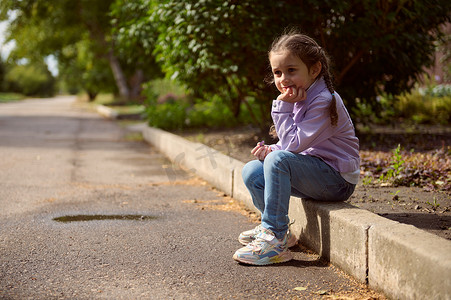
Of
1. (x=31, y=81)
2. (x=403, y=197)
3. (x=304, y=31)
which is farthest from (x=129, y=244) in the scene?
(x=31, y=81)

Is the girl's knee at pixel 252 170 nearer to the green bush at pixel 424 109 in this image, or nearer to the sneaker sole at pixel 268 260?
the sneaker sole at pixel 268 260

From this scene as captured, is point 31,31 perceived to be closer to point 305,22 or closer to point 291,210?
point 305,22

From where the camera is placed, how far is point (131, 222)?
161 inches

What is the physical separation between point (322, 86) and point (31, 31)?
2661 cm

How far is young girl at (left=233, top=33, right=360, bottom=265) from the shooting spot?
10.2ft

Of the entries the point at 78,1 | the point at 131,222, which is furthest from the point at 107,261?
the point at 78,1

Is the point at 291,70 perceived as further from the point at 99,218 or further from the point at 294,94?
the point at 99,218

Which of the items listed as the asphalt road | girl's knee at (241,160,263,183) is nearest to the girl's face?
girl's knee at (241,160,263,183)

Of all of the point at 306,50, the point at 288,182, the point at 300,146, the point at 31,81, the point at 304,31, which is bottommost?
the point at 288,182

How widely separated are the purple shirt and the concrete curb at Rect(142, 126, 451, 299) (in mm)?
315

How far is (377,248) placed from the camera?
8.42ft

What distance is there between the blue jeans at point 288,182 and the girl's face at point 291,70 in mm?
433

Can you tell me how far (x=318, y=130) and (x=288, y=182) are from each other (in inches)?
14.6

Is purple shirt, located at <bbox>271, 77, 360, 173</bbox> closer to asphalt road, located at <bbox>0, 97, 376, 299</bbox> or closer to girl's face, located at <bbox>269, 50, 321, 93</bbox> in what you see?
girl's face, located at <bbox>269, 50, 321, 93</bbox>
